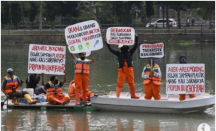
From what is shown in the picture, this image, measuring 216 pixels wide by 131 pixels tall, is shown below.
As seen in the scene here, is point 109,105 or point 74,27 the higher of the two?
point 74,27

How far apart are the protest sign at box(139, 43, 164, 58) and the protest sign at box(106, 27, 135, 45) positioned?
379 mm

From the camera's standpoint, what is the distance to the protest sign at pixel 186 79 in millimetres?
15133

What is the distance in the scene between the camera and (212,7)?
4934cm

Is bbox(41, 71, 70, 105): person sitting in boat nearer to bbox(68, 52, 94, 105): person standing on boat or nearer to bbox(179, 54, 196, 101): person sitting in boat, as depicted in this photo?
bbox(68, 52, 94, 105): person standing on boat

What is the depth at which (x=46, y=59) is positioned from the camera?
16.6m

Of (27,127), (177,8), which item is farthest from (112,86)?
(177,8)

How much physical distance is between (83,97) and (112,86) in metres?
5.26

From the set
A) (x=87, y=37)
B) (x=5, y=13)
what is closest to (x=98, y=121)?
(x=87, y=37)

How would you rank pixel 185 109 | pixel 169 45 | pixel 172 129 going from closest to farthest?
pixel 172 129, pixel 185 109, pixel 169 45

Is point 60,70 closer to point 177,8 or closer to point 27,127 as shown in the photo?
point 27,127

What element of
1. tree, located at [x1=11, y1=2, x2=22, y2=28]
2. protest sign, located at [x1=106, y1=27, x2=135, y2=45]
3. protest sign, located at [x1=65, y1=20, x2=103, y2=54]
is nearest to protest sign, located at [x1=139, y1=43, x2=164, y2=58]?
protest sign, located at [x1=106, y1=27, x2=135, y2=45]

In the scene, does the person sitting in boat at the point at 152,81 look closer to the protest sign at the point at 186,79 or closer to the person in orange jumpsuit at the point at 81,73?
the protest sign at the point at 186,79

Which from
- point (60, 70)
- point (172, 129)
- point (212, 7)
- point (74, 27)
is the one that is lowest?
point (172, 129)

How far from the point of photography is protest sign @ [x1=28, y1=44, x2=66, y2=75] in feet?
54.4
